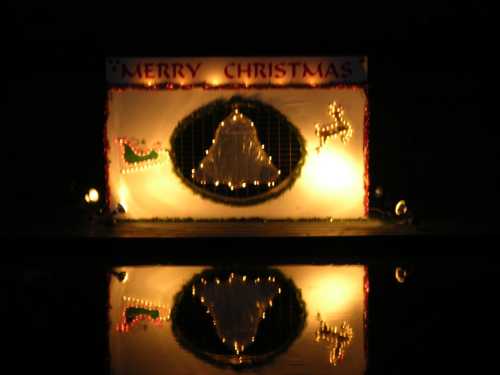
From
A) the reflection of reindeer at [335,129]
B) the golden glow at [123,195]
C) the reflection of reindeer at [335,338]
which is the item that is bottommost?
the reflection of reindeer at [335,338]

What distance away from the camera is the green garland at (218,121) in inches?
532

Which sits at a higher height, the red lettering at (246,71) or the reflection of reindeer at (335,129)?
the red lettering at (246,71)

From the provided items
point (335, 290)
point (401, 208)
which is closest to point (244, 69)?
point (401, 208)

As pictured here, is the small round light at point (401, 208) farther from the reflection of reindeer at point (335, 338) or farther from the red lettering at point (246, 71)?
the reflection of reindeer at point (335, 338)

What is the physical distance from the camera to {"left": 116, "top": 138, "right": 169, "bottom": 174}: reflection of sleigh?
13.5 metres

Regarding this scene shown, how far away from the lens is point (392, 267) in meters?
10.6

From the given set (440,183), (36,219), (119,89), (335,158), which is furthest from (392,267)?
(36,219)

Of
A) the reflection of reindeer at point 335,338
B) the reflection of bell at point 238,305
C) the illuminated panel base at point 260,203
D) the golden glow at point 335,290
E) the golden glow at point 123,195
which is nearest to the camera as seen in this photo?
the reflection of reindeer at point 335,338

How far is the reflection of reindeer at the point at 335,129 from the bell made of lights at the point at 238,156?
88 cm

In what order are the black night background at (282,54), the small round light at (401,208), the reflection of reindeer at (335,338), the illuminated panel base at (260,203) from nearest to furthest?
the reflection of reindeer at (335,338) → the small round light at (401,208) → the illuminated panel base at (260,203) → the black night background at (282,54)

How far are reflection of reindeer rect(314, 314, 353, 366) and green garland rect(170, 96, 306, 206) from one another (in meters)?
6.06

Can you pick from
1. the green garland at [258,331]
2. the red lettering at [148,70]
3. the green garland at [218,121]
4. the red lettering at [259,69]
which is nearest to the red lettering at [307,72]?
the red lettering at [259,69]

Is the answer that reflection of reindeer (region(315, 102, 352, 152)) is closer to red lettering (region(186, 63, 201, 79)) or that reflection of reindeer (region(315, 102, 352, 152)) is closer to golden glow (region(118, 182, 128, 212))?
red lettering (region(186, 63, 201, 79))

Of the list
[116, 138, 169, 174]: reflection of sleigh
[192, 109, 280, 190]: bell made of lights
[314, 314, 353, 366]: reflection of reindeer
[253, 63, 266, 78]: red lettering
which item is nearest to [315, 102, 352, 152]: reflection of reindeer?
[192, 109, 280, 190]: bell made of lights
